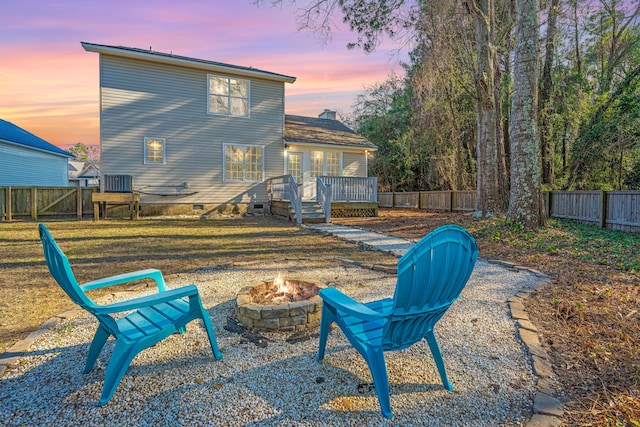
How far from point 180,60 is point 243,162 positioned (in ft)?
14.8

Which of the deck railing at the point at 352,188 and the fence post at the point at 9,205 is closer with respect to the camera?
the fence post at the point at 9,205

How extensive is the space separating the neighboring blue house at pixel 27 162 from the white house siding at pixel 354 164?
16683 millimetres

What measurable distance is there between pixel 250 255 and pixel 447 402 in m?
5.00

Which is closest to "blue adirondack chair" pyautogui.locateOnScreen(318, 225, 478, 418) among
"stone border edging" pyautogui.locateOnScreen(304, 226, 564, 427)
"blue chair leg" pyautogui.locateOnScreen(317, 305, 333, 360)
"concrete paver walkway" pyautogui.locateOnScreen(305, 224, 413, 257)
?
"blue chair leg" pyautogui.locateOnScreen(317, 305, 333, 360)

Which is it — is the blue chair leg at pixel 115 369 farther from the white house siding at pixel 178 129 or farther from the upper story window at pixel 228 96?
the upper story window at pixel 228 96

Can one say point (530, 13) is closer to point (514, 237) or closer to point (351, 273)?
point (514, 237)

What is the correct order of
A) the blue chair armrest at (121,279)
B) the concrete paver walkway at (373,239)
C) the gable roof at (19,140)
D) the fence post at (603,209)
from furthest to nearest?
the gable roof at (19,140) → the fence post at (603,209) → the concrete paver walkway at (373,239) → the blue chair armrest at (121,279)

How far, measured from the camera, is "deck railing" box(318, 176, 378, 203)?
13.4 m

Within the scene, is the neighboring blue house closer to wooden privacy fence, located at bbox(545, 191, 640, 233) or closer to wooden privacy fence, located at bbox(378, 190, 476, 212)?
wooden privacy fence, located at bbox(378, 190, 476, 212)

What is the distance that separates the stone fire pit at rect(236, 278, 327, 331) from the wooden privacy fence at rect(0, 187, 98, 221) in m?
12.9

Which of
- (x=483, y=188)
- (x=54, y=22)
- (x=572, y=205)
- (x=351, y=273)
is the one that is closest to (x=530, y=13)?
(x=483, y=188)

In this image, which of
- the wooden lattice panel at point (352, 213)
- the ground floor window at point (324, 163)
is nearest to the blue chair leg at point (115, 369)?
the wooden lattice panel at point (352, 213)

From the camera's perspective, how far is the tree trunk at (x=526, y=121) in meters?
7.56

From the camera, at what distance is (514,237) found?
291 inches
